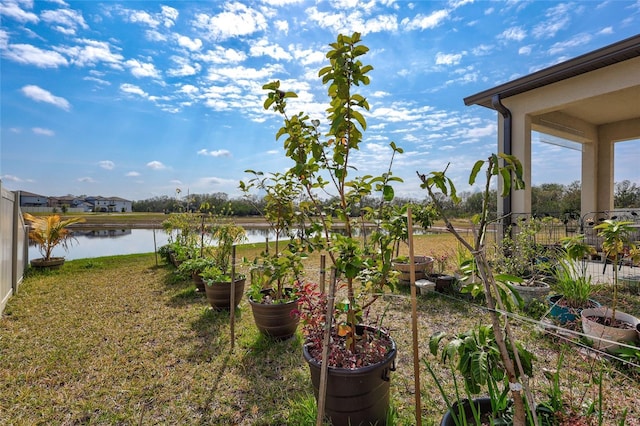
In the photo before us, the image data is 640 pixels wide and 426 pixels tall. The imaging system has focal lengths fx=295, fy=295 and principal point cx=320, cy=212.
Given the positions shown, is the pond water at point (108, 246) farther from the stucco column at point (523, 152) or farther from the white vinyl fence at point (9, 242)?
the stucco column at point (523, 152)

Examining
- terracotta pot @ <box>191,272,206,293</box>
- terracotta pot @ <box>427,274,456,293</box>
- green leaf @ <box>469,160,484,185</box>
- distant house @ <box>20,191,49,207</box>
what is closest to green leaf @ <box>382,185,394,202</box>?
green leaf @ <box>469,160,484,185</box>

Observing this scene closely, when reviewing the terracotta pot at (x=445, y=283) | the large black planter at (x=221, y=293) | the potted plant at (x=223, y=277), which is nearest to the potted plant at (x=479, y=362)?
the potted plant at (x=223, y=277)

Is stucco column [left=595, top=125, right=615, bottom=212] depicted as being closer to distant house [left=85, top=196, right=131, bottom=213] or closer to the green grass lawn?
the green grass lawn

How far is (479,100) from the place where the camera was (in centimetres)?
572

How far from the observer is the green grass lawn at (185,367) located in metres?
1.94

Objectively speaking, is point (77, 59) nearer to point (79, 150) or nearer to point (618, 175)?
point (79, 150)

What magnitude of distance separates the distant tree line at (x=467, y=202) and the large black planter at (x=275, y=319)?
3.61 ft

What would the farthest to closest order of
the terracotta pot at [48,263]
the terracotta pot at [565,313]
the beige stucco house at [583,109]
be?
the terracotta pot at [48,263], the beige stucco house at [583,109], the terracotta pot at [565,313]

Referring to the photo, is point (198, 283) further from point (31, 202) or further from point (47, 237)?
point (31, 202)

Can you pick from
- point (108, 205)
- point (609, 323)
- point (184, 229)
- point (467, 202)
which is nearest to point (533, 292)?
point (609, 323)

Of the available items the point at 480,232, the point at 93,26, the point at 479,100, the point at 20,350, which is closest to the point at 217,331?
the point at 20,350

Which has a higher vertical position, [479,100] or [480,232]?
[479,100]

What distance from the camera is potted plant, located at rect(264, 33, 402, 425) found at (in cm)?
157

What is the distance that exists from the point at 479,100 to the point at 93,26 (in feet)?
22.5
